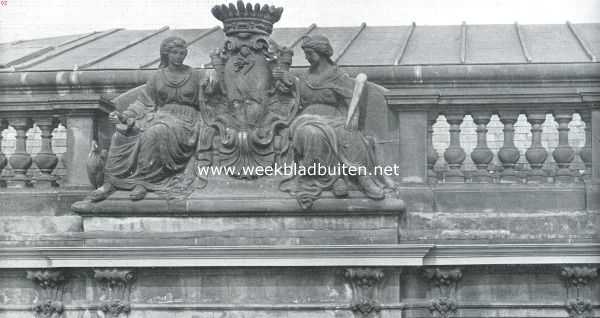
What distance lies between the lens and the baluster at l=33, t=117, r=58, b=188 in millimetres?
13891

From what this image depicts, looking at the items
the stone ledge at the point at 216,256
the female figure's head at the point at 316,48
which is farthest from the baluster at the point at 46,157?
the female figure's head at the point at 316,48

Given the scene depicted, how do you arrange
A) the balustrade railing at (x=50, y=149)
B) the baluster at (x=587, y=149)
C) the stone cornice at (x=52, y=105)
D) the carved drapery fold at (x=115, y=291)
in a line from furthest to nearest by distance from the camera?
1. the balustrade railing at (x=50, y=149)
2. the stone cornice at (x=52, y=105)
3. the baluster at (x=587, y=149)
4. the carved drapery fold at (x=115, y=291)

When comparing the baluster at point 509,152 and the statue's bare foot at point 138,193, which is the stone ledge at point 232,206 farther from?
the baluster at point 509,152

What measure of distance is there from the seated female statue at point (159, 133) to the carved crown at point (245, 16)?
550mm

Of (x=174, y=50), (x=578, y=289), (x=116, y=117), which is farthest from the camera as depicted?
(x=174, y=50)

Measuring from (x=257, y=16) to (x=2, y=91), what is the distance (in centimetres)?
300

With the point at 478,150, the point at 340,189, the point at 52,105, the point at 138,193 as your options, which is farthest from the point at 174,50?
the point at 478,150

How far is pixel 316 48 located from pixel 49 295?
393cm

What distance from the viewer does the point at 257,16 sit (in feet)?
44.8

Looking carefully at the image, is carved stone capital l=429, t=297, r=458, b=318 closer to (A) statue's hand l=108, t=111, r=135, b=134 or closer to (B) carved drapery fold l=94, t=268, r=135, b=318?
(B) carved drapery fold l=94, t=268, r=135, b=318

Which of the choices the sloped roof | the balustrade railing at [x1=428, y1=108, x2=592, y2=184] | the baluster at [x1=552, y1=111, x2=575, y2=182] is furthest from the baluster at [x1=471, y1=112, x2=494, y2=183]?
the sloped roof

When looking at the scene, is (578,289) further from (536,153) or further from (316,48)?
(316,48)

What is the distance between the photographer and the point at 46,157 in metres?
13.9

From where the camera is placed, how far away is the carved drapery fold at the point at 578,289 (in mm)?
12820
